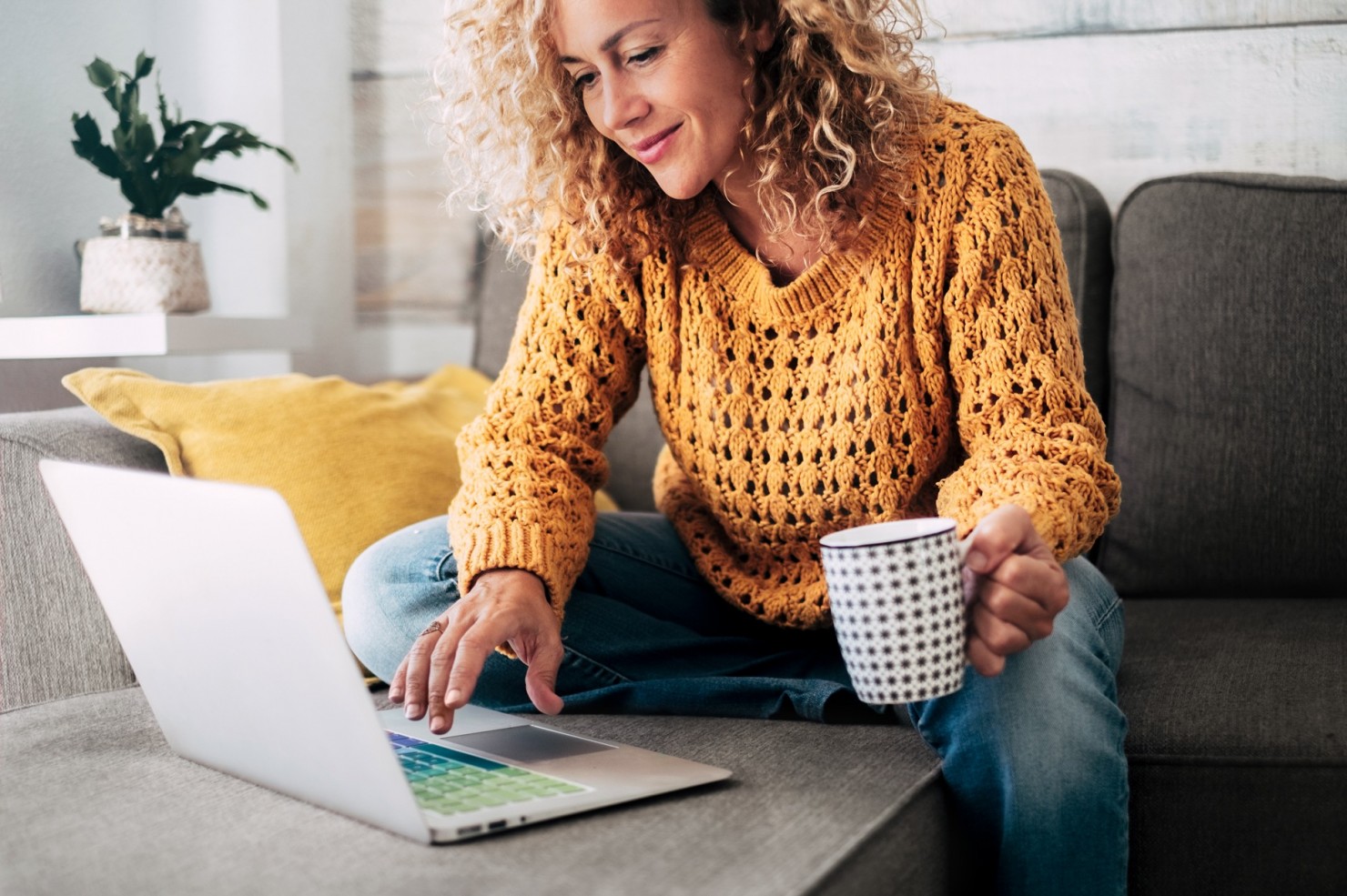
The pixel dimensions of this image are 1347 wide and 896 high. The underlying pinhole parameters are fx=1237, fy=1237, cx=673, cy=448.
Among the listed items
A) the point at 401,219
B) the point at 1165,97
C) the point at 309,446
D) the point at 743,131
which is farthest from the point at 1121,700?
the point at 401,219

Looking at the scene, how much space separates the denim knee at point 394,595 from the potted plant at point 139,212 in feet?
1.85

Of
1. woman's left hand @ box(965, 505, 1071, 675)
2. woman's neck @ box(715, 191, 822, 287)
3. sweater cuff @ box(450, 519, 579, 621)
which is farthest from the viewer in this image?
woman's neck @ box(715, 191, 822, 287)

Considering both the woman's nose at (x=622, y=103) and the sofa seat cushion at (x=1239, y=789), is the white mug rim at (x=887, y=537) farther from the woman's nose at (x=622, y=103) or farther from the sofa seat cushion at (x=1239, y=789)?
the woman's nose at (x=622, y=103)

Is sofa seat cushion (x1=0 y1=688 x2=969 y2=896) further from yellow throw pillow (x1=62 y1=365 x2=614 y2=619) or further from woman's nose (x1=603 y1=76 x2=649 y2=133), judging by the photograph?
woman's nose (x1=603 y1=76 x2=649 y2=133)

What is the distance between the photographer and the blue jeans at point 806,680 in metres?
0.89

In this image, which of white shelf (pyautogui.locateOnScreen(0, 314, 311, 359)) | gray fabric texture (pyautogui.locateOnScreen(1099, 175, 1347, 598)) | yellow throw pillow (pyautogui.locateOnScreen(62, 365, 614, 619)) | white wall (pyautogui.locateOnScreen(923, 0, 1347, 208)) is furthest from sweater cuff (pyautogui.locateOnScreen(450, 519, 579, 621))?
white wall (pyautogui.locateOnScreen(923, 0, 1347, 208))

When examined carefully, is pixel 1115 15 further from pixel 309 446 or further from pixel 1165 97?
pixel 309 446

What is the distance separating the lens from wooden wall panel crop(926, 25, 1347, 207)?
163 centimetres

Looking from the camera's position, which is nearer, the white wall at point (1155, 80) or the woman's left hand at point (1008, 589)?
the woman's left hand at point (1008, 589)

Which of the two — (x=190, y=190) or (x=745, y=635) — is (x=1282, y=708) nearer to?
(x=745, y=635)

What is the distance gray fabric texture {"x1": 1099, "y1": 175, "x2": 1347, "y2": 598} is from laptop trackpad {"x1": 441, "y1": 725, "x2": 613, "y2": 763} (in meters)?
0.81

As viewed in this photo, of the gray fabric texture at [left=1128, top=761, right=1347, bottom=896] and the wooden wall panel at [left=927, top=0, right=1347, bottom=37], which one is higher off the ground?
the wooden wall panel at [left=927, top=0, right=1347, bottom=37]

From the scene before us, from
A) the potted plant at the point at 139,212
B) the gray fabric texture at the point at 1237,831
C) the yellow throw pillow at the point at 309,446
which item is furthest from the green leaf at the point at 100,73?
the gray fabric texture at the point at 1237,831

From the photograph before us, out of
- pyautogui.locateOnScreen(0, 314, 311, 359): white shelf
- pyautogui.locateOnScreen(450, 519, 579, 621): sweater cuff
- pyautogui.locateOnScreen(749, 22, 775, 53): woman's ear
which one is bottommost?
pyautogui.locateOnScreen(450, 519, 579, 621): sweater cuff
